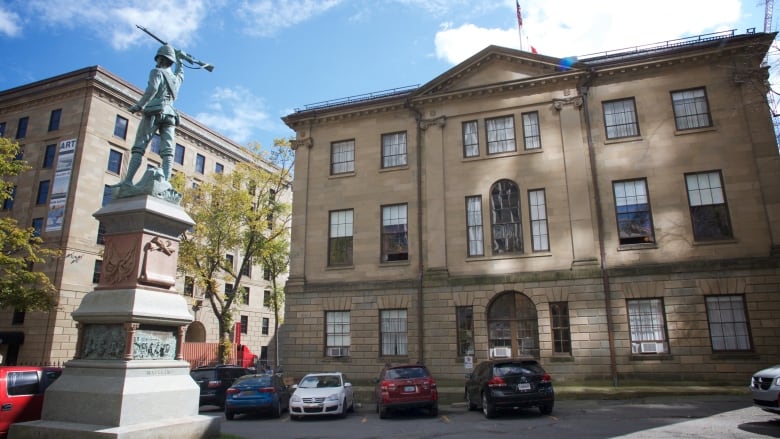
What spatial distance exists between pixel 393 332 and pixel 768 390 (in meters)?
14.8

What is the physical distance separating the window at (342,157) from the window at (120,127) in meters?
24.8

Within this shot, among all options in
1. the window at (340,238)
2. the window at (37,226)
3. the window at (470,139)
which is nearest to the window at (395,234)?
the window at (340,238)

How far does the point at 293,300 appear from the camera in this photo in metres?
25.2

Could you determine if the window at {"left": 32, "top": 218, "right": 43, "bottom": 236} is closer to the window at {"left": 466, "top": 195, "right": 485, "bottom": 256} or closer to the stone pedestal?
the window at {"left": 466, "top": 195, "right": 485, "bottom": 256}

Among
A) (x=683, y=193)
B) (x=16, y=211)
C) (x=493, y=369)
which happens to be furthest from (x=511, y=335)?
(x=16, y=211)

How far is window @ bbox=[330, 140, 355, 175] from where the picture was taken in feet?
87.0

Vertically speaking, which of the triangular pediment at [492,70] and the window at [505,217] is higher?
the triangular pediment at [492,70]

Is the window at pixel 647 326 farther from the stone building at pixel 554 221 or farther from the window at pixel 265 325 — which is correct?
the window at pixel 265 325

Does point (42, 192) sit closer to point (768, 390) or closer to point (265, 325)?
point (265, 325)

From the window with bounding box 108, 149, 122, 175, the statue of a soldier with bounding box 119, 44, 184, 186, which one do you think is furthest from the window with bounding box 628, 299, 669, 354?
the window with bounding box 108, 149, 122, 175

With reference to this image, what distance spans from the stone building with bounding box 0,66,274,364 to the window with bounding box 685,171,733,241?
29.9 m

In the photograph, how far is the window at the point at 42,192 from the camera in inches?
1554

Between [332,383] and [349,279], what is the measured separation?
25.8 feet

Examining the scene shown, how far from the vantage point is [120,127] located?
42.5m
